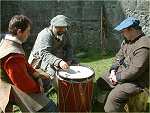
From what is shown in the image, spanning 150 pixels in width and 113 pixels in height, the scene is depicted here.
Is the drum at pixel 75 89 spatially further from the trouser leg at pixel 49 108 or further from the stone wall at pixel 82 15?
the stone wall at pixel 82 15

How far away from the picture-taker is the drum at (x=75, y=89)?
235 inches

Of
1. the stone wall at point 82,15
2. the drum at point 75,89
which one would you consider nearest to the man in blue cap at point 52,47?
the drum at point 75,89

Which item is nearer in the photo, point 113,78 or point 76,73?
point 76,73

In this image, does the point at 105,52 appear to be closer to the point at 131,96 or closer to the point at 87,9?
the point at 87,9

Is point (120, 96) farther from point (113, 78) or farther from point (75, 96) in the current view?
point (75, 96)

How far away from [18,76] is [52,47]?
71.2 inches

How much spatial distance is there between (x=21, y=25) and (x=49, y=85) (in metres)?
2.23

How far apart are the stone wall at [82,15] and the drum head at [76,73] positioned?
4904mm

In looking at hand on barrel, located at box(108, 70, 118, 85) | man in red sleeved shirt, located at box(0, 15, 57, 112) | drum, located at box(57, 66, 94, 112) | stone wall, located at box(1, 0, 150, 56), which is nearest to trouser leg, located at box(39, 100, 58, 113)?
man in red sleeved shirt, located at box(0, 15, 57, 112)

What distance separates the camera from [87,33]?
11.7 metres

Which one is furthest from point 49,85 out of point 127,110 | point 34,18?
point 34,18

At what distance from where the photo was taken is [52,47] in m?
6.80

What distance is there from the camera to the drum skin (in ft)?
19.7

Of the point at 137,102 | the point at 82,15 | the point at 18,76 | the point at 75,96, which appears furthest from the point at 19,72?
the point at 82,15
